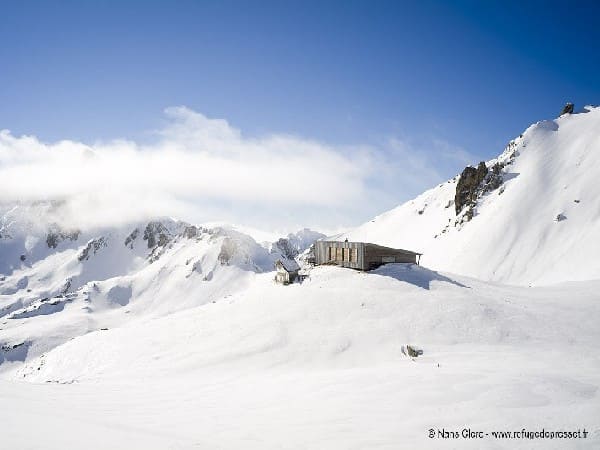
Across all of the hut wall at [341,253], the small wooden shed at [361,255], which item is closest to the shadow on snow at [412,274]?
the small wooden shed at [361,255]

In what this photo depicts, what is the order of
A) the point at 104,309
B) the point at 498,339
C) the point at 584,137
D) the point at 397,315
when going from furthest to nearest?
the point at 104,309 → the point at 584,137 → the point at 397,315 → the point at 498,339

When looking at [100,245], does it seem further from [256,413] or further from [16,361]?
[256,413]

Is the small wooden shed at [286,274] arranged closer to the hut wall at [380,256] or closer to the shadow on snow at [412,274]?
the hut wall at [380,256]

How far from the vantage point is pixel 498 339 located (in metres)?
21.5

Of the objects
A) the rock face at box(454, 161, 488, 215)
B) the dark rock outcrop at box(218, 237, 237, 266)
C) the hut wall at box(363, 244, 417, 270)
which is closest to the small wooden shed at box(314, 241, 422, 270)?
the hut wall at box(363, 244, 417, 270)

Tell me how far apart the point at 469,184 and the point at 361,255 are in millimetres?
73463

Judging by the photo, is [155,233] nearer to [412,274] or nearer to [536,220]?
[536,220]

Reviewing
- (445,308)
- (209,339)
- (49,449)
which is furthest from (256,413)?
→ (445,308)

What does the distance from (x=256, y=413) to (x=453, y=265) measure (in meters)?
67.7

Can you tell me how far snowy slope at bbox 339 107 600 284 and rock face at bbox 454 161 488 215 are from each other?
3975mm

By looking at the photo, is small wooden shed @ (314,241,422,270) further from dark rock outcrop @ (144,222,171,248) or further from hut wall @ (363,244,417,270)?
dark rock outcrop @ (144,222,171,248)

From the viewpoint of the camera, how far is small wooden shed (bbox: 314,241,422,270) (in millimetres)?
33062

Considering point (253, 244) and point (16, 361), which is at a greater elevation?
point (253, 244)

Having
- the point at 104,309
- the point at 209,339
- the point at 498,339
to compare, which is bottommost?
the point at 104,309
